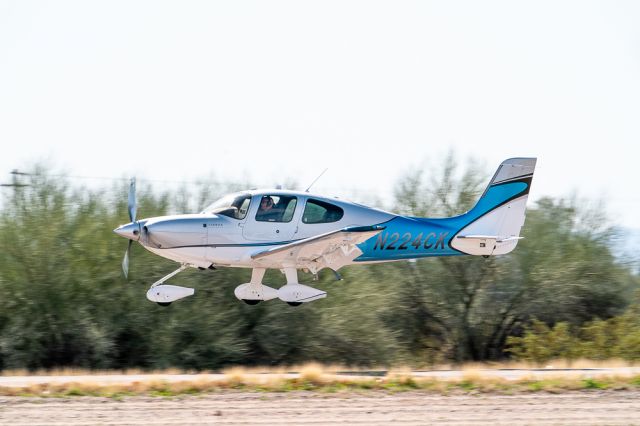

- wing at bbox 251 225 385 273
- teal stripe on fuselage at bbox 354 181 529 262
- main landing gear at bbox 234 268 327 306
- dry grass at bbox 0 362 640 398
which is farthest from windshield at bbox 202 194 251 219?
dry grass at bbox 0 362 640 398

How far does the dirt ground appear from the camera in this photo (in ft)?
35.8

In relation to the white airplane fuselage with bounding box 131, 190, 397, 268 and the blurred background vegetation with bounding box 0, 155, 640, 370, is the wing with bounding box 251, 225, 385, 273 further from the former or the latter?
the blurred background vegetation with bounding box 0, 155, 640, 370

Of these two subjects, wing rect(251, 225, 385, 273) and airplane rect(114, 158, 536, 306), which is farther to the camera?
airplane rect(114, 158, 536, 306)

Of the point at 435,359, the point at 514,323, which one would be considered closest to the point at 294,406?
A: the point at 435,359

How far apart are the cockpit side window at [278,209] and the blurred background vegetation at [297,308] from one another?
704 centimetres

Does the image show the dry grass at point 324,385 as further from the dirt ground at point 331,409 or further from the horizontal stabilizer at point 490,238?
the horizontal stabilizer at point 490,238

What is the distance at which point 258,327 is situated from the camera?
23.9 metres

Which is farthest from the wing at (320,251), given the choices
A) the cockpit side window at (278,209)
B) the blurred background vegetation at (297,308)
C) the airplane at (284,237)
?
the blurred background vegetation at (297,308)

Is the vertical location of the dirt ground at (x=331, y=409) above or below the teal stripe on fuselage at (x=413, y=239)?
below

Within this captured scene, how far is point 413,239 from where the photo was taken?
17.5 m

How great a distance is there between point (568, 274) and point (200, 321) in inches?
472

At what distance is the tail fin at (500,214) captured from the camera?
59.0ft

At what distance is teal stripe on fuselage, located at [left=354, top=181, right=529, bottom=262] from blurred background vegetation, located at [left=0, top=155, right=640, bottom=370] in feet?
22.0

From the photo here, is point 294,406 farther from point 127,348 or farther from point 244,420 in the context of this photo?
point 127,348
